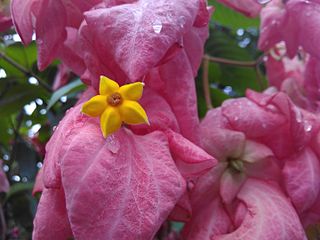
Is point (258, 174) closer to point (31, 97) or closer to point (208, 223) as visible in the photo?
point (208, 223)

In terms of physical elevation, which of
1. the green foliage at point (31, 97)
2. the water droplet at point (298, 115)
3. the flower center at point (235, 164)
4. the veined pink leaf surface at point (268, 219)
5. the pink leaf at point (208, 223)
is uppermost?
the water droplet at point (298, 115)

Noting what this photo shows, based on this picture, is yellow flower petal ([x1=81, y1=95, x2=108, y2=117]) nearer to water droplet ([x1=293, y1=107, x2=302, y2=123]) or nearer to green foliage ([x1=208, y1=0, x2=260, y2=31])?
water droplet ([x1=293, y1=107, x2=302, y2=123])

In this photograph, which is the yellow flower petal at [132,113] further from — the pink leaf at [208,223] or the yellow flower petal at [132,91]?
the pink leaf at [208,223]

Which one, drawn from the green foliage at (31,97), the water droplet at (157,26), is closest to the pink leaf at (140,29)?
the water droplet at (157,26)

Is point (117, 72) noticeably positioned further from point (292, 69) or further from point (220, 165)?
point (292, 69)

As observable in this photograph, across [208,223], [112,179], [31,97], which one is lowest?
[31,97]

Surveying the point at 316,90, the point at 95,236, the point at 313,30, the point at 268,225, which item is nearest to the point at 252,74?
the point at 316,90

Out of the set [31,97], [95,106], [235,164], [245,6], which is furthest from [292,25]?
[31,97]
